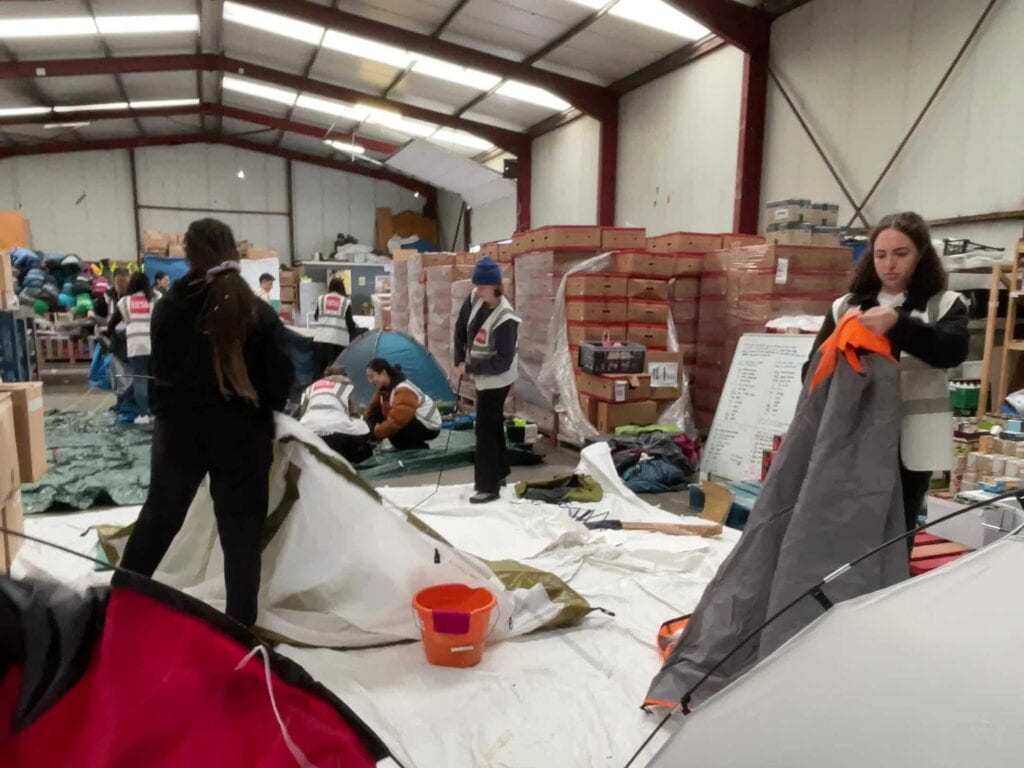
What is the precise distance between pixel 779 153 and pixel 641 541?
179 inches

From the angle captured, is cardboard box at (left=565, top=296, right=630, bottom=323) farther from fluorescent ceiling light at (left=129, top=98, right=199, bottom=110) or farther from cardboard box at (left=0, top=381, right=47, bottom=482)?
fluorescent ceiling light at (left=129, top=98, right=199, bottom=110)

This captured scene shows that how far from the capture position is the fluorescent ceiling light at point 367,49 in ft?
26.9

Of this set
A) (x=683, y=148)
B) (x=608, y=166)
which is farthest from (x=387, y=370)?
(x=608, y=166)

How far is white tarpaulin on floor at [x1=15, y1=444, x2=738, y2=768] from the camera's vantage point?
5.63ft

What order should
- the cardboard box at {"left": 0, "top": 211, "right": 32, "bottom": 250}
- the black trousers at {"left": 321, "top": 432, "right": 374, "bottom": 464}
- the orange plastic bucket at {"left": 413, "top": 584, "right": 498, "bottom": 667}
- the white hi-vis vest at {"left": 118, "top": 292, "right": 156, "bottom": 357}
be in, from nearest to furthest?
the orange plastic bucket at {"left": 413, "top": 584, "right": 498, "bottom": 667} → the black trousers at {"left": 321, "top": 432, "right": 374, "bottom": 464} → the white hi-vis vest at {"left": 118, "top": 292, "right": 156, "bottom": 357} → the cardboard box at {"left": 0, "top": 211, "right": 32, "bottom": 250}

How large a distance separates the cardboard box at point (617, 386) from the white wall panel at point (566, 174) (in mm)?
4705

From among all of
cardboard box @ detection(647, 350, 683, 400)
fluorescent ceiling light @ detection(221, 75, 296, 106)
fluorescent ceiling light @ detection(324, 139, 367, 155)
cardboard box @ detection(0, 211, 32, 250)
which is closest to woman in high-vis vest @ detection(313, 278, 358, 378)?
cardboard box @ detection(647, 350, 683, 400)

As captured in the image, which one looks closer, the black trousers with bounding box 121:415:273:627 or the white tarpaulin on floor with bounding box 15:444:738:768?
the white tarpaulin on floor with bounding box 15:444:738:768

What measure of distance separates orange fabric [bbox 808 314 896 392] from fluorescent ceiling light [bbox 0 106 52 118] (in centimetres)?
1206

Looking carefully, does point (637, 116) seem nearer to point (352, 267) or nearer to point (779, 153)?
point (779, 153)

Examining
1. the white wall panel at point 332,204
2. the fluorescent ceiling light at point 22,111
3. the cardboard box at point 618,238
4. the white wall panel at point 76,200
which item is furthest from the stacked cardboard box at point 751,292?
the white wall panel at point 76,200

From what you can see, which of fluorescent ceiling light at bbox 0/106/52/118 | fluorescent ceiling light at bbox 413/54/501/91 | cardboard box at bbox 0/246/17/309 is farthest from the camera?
fluorescent ceiling light at bbox 0/106/52/118

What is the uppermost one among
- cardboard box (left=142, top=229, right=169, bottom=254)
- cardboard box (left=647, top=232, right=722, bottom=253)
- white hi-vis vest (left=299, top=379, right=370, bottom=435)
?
cardboard box (left=142, top=229, right=169, bottom=254)

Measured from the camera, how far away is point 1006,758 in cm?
72
